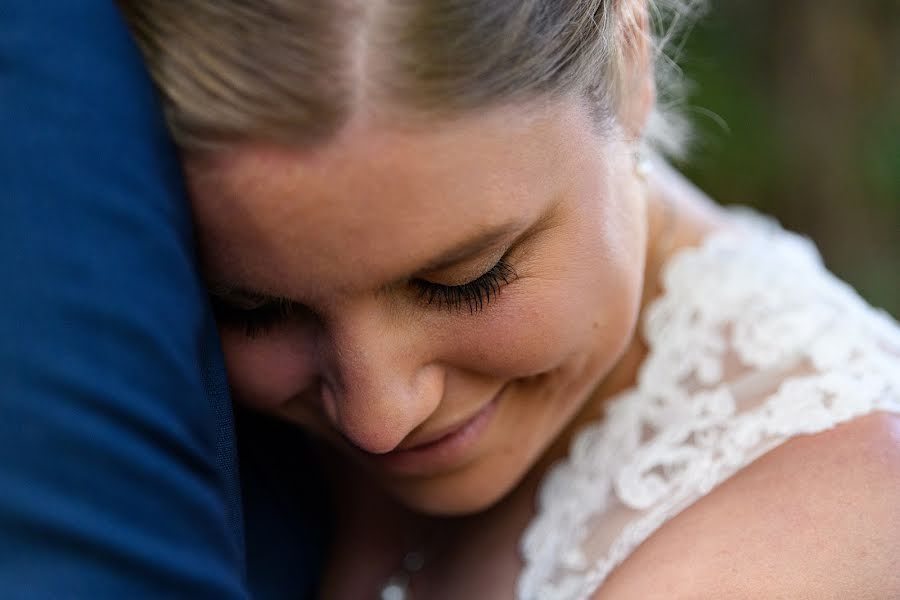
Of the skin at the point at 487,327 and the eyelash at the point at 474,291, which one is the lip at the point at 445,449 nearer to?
the skin at the point at 487,327

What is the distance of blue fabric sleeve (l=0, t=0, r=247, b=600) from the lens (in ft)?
2.72

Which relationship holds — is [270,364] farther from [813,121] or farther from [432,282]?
[813,121]

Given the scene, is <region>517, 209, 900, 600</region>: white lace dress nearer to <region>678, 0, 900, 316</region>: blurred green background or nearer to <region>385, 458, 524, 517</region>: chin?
<region>385, 458, 524, 517</region>: chin

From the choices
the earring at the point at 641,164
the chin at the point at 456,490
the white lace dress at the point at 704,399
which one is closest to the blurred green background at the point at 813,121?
the white lace dress at the point at 704,399

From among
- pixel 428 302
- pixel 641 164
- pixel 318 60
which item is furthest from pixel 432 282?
pixel 641 164

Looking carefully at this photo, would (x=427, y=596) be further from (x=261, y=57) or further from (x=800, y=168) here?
(x=800, y=168)

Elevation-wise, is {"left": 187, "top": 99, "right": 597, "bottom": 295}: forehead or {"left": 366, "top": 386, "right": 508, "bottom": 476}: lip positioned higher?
{"left": 187, "top": 99, "right": 597, "bottom": 295}: forehead

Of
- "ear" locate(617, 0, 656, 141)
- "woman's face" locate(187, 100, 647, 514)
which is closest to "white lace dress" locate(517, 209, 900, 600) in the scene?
"woman's face" locate(187, 100, 647, 514)

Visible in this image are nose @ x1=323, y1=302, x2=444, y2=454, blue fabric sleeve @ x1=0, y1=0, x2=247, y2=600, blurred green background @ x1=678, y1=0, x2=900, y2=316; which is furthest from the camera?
blurred green background @ x1=678, y1=0, x2=900, y2=316

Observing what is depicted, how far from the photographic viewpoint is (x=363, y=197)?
0.98 m

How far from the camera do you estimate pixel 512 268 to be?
112 cm

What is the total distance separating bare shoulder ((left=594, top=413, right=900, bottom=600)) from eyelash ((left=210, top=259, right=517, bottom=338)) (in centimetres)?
35

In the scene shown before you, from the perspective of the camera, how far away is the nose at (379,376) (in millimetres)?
1079

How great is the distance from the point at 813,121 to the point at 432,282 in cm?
271
